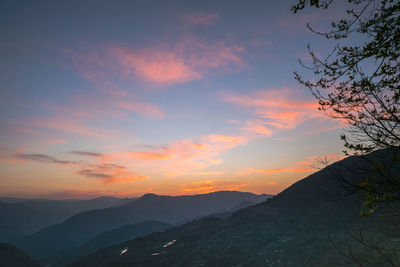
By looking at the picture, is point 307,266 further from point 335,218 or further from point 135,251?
point 135,251

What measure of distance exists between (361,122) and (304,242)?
141m

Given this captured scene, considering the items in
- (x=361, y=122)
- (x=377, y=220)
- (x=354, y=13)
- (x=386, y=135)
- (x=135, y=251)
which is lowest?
(x=135, y=251)

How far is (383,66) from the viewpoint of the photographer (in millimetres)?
7348

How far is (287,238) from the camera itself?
138500mm

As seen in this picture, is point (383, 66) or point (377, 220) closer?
point (383, 66)

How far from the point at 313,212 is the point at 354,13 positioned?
559 feet

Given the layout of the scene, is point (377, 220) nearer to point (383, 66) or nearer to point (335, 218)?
point (335, 218)

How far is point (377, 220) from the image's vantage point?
105 metres

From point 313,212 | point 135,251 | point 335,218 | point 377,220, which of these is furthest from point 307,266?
point 135,251

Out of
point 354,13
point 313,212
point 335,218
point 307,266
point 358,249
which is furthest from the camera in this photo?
point 313,212

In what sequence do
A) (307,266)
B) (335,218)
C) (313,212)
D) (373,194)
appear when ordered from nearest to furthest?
1. (373,194)
2. (307,266)
3. (335,218)
4. (313,212)

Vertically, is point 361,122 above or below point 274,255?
above

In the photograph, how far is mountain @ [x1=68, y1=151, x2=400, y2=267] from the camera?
4102 inches

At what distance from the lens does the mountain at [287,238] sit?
342 feet
